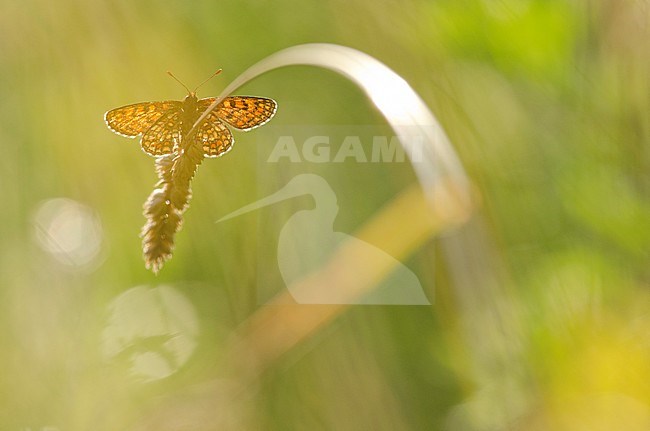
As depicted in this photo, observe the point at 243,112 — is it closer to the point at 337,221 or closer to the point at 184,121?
the point at 184,121

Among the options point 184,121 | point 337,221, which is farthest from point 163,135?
point 337,221

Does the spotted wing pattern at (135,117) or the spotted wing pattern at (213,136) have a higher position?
the spotted wing pattern at (135,117)

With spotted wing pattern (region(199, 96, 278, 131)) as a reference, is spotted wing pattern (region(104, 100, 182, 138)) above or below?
above

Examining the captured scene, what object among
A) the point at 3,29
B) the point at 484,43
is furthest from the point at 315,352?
the point at 3,29

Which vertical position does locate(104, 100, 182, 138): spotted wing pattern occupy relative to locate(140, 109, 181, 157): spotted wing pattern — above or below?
above

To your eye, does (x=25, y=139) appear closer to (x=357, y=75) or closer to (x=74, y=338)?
(x=74, y=338)
